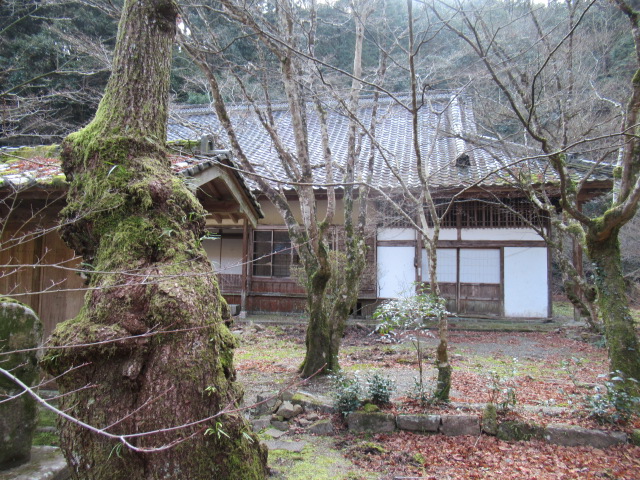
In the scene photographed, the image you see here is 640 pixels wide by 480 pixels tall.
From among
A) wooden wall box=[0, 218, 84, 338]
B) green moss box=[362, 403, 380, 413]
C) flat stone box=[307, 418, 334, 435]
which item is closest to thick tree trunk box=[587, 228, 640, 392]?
green moss box=[362, 403, 380, 413]

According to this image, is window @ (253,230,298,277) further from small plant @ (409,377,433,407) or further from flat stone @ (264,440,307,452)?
flat stone @ (264,440,307,452)

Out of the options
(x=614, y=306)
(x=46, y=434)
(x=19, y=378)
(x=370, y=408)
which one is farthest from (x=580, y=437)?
(x=46, y=434)

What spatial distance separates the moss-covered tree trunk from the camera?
2061 mm

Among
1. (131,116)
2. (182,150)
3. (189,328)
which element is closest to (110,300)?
(189,328)

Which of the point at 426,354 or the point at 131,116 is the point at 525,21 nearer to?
the point at 426,354

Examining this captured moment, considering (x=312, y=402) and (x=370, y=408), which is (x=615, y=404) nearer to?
(x=370, y=408)

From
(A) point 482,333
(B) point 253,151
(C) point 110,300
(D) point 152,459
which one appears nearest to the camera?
(D) point 152,459

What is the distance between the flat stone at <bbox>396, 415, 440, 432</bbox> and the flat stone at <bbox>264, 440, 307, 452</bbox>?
105 centimetres

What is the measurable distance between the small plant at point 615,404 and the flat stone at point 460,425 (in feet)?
3.79

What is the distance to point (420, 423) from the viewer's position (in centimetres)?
429

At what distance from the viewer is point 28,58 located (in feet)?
36.0

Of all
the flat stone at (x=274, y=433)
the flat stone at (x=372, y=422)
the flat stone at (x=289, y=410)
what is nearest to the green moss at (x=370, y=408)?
the flat stone at (x=372, y=422)

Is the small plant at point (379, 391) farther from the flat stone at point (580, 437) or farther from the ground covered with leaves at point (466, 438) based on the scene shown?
the flat stone at point (580, 437)

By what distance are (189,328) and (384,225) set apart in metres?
9.51
